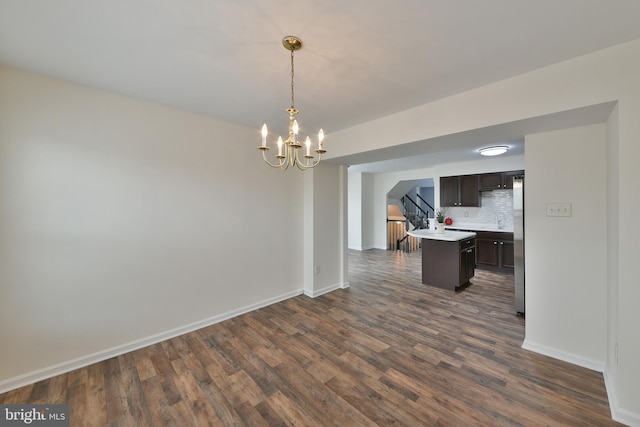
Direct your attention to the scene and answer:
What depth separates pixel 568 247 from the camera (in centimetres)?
216

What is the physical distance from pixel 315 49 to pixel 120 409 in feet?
9.50

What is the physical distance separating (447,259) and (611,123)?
8.87 feet

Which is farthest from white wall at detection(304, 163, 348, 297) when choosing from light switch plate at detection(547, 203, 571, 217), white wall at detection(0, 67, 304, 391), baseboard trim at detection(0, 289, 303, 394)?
light switch plate at detection(547, 203, 571, 217)

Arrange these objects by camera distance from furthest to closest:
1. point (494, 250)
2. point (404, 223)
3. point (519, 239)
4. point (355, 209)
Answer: point (404, 223)
point (355, 209)
point (494, 250)
point (519, 239)

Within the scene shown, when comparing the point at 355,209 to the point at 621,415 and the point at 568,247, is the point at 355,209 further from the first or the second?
the point at 621,415

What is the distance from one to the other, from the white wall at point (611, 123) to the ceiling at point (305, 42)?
0.12 metres

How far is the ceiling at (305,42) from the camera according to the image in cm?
131

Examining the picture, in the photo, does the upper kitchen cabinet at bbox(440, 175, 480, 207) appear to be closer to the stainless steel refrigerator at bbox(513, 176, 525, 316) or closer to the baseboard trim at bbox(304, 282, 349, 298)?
the stainless steel refrigerator at bbox(513, 176, 525, 316)

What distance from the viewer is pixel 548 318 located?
228 cm

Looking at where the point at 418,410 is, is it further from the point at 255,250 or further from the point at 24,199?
the point at 24,199

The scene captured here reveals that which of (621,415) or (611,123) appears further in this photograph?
(611,123)

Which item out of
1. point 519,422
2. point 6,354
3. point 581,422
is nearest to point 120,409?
point 6,354

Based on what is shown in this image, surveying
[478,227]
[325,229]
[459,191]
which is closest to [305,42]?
[325,229]

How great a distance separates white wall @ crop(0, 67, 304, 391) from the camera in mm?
1910
